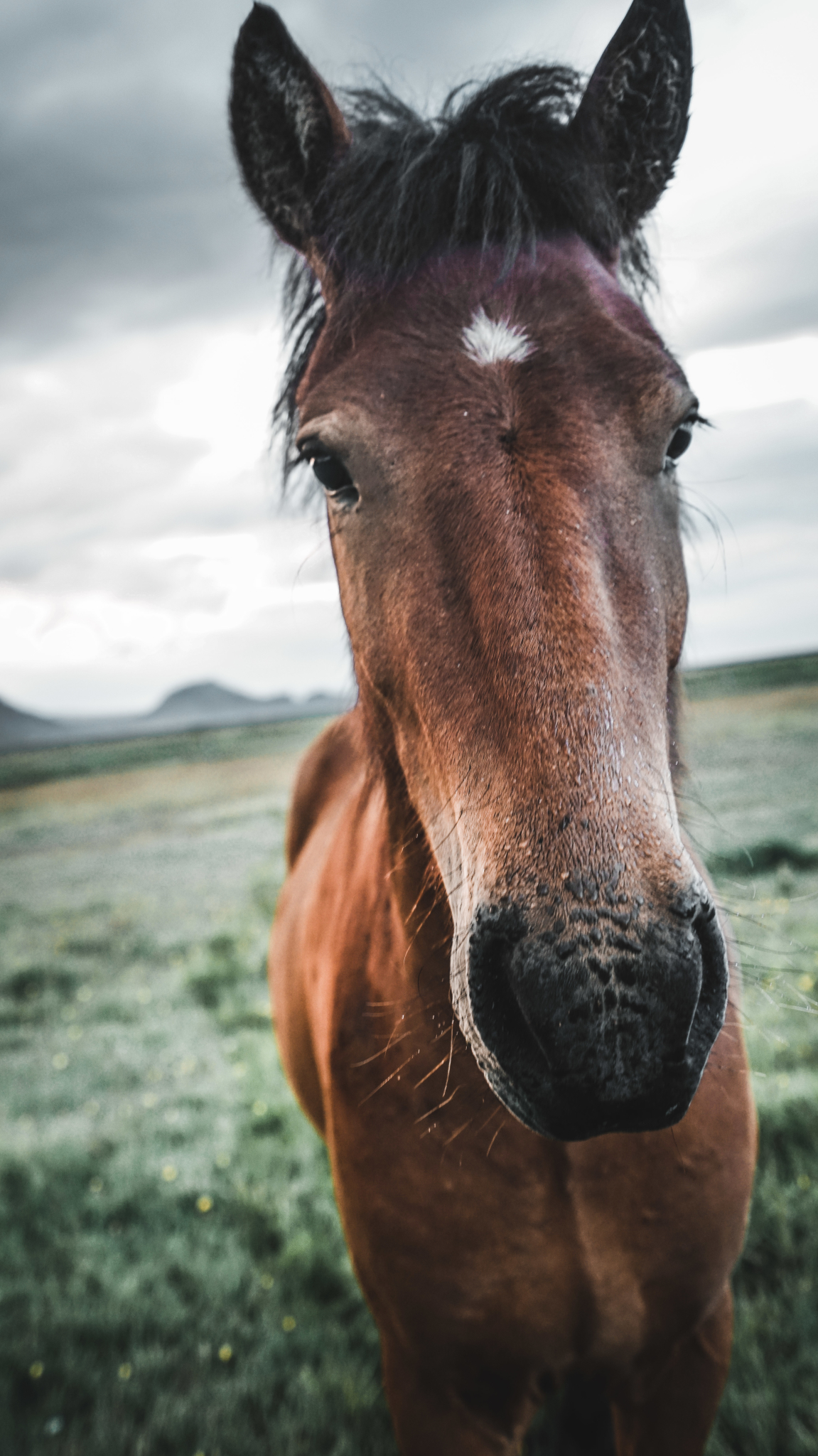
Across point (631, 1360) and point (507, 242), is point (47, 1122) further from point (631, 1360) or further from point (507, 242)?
point (507, 242)

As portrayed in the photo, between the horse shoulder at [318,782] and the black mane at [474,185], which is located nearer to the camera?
the black mane at [474,185]

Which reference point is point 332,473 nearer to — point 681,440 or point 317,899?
point 681,440

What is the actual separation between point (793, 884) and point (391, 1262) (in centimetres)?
681

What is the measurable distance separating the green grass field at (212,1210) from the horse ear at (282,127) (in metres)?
1.59

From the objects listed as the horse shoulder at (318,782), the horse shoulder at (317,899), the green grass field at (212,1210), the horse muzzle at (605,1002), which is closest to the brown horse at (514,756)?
the horse muzzle at (605,1002)

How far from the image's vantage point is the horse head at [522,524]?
3.35ft

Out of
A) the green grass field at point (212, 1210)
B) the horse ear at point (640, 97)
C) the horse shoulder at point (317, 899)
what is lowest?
the green grass field at point (212, 1210)

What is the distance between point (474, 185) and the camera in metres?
1.57

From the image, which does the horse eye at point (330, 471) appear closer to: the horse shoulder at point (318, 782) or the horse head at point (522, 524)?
the horse head at point (522, 524)

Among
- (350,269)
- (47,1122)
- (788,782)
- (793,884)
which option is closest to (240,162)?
(350,269)

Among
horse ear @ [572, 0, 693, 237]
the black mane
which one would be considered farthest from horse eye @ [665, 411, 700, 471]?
horse ear @ [572, 0, 693, 237]

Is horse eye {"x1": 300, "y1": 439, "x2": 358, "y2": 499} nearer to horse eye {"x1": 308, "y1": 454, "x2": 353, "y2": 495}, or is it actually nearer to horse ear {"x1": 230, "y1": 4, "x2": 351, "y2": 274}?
horse eye {"x1": 308, "y1": 454, "x2": 353, "y2": 495}

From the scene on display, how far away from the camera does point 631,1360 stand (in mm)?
1892

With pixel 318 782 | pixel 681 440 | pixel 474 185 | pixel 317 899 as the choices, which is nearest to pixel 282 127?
pixel 474 185
